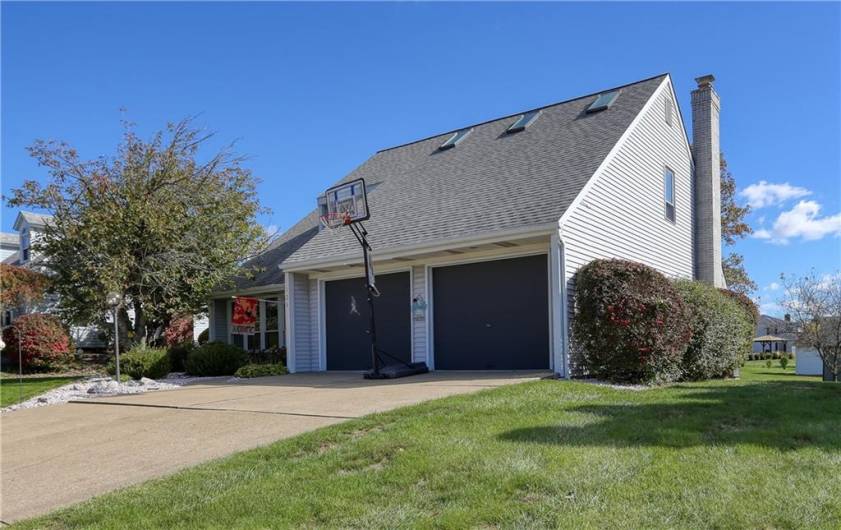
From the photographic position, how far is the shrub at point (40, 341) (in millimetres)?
21031

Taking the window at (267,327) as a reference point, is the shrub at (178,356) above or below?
below

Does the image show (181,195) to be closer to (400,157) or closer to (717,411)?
(400,157)

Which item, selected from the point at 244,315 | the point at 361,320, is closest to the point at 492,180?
the point at 361,320

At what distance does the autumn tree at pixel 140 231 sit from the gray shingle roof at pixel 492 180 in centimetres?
384

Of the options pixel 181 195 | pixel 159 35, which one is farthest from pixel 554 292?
pixel 181 195

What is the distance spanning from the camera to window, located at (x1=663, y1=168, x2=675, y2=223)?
17016 millimetres

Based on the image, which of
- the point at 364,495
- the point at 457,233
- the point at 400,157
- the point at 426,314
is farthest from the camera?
the point at 400,157

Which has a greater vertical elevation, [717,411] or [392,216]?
[392,216]

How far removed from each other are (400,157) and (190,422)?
13.7 meters

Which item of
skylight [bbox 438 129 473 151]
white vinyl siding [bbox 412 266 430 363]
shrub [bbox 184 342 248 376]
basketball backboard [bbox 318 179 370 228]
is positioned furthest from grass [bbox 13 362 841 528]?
skylight [bbox 438 129 473 151]

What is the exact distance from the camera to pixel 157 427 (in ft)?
26.4

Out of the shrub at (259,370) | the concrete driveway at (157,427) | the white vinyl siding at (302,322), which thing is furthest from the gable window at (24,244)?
the concrete driveway at (157,427)

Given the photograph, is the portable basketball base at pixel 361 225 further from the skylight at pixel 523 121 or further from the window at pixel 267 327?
the window at pixel 267 327

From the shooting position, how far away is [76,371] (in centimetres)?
2148
